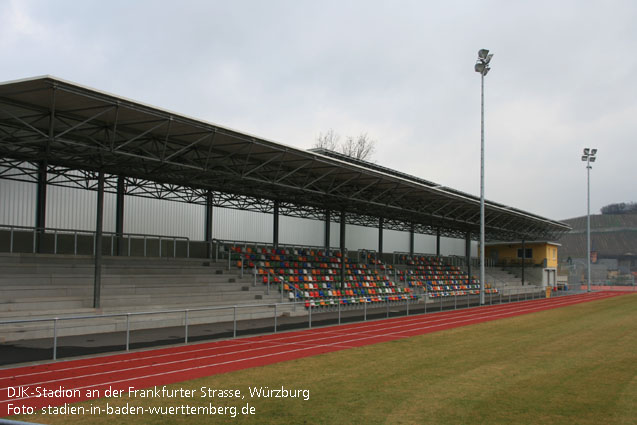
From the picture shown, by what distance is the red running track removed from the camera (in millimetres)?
9188

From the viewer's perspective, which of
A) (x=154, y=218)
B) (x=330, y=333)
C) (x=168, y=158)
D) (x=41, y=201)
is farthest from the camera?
(x=154, y=218)

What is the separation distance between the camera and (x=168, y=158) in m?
18.1

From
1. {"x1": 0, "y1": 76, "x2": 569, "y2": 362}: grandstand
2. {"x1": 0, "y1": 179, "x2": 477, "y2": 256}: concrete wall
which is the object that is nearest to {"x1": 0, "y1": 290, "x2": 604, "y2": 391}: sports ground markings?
{"x1": 0, "y1": 76, "x2": 569, "y2": 362}: grandstand

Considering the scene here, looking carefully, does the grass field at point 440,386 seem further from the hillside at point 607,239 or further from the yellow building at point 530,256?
the hillside at point 607,239

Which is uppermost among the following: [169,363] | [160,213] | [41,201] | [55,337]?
[41,201]

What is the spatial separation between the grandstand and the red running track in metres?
1.30

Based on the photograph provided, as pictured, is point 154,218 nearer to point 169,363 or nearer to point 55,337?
point 55,337

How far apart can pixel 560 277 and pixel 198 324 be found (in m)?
58.8

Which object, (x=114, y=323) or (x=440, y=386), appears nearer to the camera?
(x=440, y=386)

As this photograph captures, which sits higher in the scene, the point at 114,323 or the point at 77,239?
the point at 77,239

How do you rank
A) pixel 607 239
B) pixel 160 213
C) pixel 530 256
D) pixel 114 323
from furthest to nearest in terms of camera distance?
pixel 607 239, pixel 530 256, pixel 160 213, pixel 114 323

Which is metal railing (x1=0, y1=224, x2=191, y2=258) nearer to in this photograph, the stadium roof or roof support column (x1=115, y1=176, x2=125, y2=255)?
roof support column (x1=115, y1=176, x2=125, y2=255)

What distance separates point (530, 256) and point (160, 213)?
4566 cm

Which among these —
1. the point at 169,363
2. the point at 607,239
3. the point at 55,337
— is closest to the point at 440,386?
the point at 169,363
